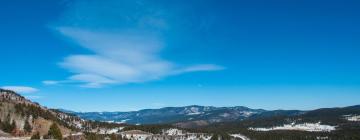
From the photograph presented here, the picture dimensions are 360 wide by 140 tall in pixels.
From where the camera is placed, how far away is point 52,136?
654 feet

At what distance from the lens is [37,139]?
595ft

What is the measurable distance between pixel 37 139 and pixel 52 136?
58.5ft

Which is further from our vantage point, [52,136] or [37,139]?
[52,136]
